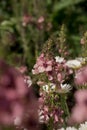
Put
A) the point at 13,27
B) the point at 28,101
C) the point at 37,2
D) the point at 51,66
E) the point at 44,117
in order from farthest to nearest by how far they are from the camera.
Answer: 1. the point at 13,27
2. the point at 37,2
3. the point at 44,117
4. the point at 51,66
5. the point at 28,101

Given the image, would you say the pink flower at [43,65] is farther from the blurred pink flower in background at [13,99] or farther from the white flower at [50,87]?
the blurred pink flower in background at [13,99]

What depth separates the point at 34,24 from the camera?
14.7 feet

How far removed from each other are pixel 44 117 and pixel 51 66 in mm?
221

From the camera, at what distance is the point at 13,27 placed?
4613 mm

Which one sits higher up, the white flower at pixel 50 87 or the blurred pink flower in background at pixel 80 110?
the white flower at pixel 50 87

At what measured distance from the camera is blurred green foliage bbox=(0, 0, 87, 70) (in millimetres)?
4059

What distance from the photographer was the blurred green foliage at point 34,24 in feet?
13.3

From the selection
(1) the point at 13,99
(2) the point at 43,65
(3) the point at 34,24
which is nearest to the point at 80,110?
(1) the point at 13,99

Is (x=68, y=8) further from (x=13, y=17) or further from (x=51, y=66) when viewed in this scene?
(x=51, y=66)

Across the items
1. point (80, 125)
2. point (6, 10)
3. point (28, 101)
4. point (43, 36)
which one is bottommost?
point (28, 101)

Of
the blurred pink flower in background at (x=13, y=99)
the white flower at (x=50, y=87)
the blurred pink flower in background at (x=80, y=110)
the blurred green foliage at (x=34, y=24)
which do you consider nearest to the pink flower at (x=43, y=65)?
the white flower at (x=50, y=87)

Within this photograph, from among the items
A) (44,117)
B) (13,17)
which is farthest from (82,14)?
(44,117)

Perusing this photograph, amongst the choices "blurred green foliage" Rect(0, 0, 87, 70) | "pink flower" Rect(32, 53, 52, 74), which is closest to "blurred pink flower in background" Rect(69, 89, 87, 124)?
"pink flower" Rect(32, 53, 52, 74)

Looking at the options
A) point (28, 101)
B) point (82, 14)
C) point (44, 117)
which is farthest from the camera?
point (82, 14)
